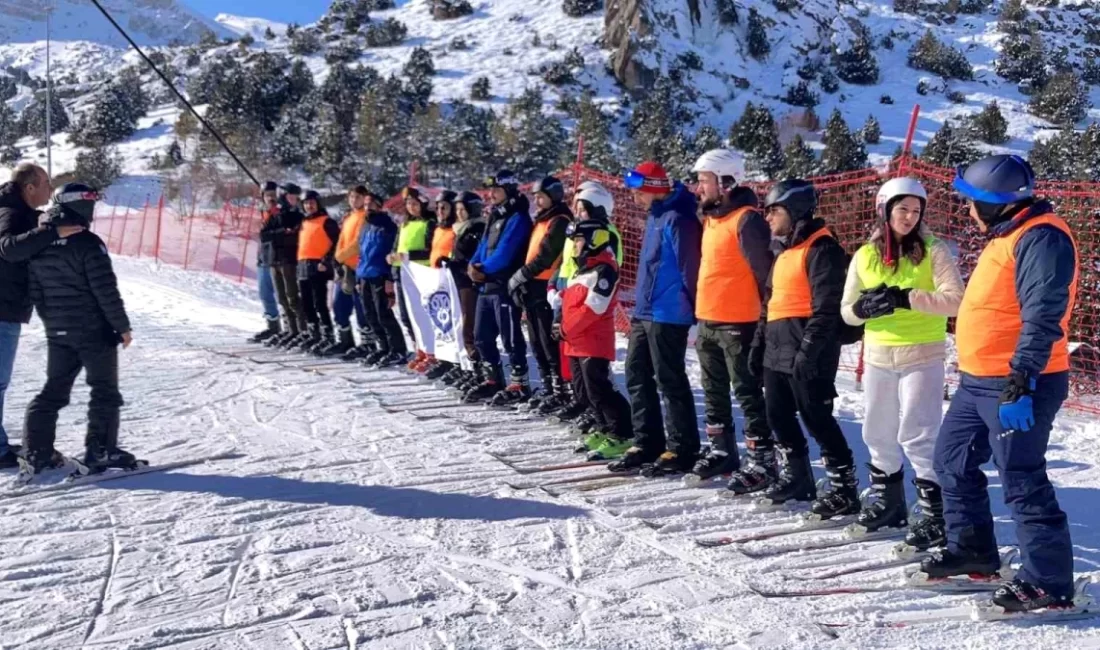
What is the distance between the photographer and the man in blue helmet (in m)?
3.12

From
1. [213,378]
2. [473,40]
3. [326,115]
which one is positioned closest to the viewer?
[213,378]

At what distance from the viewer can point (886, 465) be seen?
4.28 m

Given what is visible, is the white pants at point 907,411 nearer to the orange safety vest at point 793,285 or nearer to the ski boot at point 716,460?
the orange safety vest at point 793,285

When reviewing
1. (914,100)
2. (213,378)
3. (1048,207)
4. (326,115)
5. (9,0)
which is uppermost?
(9,0)

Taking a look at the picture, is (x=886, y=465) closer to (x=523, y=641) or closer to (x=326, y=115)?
(x=523, y=641)

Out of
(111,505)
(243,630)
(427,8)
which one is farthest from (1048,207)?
(427,8)

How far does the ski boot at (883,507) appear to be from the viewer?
4258mm

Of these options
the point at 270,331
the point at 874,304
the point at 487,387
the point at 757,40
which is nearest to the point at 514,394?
the point at 487,387

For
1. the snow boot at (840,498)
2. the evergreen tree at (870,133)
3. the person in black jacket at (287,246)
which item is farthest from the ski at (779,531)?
the evergreen tree at (870,133)

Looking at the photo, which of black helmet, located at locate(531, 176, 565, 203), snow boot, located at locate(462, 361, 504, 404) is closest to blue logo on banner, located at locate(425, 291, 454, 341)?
snow boot, located at locate(462, 361, 504, 404)

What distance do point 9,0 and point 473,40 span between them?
131056 millimetres

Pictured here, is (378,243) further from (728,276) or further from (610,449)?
(728,276)

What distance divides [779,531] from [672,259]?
1.72 m

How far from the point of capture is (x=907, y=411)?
4000 mm
